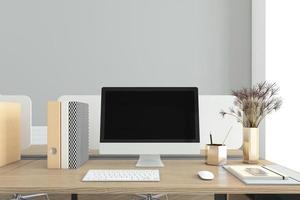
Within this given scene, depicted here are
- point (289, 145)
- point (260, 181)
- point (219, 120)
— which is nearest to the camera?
point (260, 181)

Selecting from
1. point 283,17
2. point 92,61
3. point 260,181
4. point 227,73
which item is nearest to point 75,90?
point 92,61

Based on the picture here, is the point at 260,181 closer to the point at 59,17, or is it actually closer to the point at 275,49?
the point at 275,49

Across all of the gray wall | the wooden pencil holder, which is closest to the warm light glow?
the gray wall

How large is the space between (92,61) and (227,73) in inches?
63.3

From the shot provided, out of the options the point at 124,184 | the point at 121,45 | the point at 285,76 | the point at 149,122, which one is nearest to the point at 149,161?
the point at 149,122

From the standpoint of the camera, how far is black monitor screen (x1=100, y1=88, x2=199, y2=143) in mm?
1653

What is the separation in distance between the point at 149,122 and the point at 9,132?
2.41 feet

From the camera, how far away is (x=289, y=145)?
3.31 metres

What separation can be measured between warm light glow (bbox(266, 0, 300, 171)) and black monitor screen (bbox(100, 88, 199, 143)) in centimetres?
193

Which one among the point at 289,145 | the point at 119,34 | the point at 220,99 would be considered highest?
the point at 119,34

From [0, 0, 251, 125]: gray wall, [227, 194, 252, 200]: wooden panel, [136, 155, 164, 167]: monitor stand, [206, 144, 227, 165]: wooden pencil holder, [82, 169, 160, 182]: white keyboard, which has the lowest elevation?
[227, 194, 252, 200]: wooden panel

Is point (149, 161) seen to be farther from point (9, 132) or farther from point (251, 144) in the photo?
point (9, 132)

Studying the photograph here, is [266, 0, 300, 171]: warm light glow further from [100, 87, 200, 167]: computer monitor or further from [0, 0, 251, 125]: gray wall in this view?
[100, 87, 200, 167]: computer monitor

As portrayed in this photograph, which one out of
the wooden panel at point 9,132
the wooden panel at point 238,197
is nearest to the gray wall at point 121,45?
the wooden panel at point 9,132
